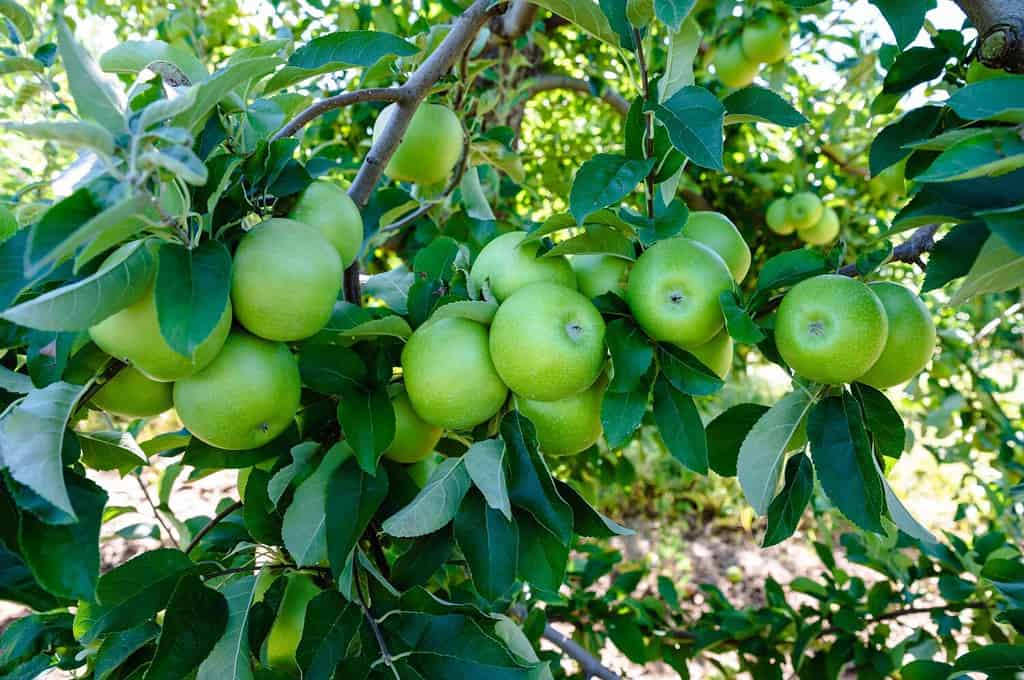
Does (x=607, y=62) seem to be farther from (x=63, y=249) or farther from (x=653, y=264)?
(x=63, y=249)

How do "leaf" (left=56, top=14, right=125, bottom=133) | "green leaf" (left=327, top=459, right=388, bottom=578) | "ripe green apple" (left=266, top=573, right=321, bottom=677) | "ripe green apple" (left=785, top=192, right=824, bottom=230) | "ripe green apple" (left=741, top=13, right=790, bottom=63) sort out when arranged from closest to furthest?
1. "leaf" (left=56, top=14, right=125, bottom=133)
2. "green leaf" (left=327, top=459, right=388, bottom=578)
3. "ripe green apple" (left=266, top=573, right=321, bottom=677)
4. "ripe green apple" (left=741, top=13, right=790, bottom=63)
5. "ripe green apple" (left=785, top=192, right=824, bottom=230)

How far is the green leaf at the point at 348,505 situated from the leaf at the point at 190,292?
0.28 meters

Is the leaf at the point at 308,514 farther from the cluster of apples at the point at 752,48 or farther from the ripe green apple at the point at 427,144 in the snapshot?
the cluster of apples at the point at 752,48

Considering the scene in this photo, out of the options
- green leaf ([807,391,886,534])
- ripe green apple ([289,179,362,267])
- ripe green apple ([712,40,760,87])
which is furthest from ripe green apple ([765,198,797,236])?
ripe green apple ([289,179,362,267])

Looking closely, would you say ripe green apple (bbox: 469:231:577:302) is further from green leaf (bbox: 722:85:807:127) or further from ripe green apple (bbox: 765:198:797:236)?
ripe green apple (bbox: 765:198:797:236)

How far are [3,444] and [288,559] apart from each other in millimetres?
482

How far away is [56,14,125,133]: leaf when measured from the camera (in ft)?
1.98

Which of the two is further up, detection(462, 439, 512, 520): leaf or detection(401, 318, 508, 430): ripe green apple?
detection(401, 318, 508, 430): ripe green apple

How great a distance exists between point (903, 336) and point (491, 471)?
550mm

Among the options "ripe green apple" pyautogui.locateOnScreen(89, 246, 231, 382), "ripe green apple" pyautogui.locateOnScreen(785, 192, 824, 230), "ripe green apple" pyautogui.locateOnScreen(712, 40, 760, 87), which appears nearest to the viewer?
"ripe green apple" pyautogui.locateOnScreen(89, 246, 231, 382)

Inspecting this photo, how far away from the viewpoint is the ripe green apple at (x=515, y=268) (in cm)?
92

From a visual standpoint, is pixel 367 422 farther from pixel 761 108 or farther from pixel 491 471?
pixel 761 108

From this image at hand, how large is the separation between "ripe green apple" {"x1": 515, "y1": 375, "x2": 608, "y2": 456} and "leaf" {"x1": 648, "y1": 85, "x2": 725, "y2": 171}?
313 mm

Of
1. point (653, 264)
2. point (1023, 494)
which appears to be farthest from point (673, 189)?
point (1023, 494)
